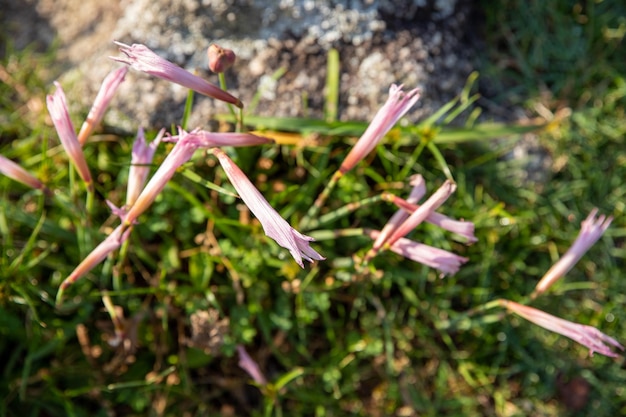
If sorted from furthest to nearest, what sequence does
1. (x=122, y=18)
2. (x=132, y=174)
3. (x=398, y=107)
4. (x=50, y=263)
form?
1. (x=122, y=18)
2. (x=50, y=263)
3. (x=132, y=174)
4. (x=398, y=107)

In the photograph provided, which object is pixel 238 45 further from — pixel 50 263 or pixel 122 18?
pixel 50 263

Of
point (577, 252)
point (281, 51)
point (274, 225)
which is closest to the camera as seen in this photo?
point (274, 225)

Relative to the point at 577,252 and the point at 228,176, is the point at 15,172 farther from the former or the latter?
the point at 577,252

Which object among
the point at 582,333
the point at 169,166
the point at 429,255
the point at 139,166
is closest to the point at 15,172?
the point at 139,166

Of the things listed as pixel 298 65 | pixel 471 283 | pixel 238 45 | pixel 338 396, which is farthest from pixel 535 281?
pixel 238 45

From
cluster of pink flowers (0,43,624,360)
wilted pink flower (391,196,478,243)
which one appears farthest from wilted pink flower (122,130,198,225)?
wilted pink flower (391,196,478,243)

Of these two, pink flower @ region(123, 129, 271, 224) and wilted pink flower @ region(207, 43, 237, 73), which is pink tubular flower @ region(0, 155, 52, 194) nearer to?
pink flower @ region(123, 129, 271, 224)

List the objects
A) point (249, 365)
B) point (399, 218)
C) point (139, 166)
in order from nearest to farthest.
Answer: point (139, 166) → point (399, 218) → point (249, 365)
